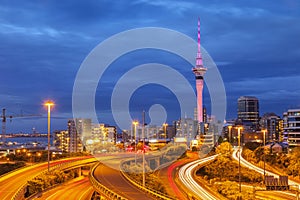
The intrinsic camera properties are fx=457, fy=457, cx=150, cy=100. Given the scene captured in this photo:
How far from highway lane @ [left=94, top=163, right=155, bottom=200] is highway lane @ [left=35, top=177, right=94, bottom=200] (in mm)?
1580

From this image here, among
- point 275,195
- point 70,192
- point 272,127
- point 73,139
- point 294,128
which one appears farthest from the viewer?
point 272,127

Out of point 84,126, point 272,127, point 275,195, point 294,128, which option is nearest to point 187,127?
point 272,127

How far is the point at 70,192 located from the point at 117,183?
4.60 m

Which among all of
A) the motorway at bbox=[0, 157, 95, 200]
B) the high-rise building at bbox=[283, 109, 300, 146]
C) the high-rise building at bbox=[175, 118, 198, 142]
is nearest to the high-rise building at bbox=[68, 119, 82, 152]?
Result: the high-rise building at bbox=[175, 118, 198, 142]

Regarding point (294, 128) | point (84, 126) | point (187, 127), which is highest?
point (294, 128)

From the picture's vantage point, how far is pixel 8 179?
4212cm

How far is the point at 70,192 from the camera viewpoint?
129 feet

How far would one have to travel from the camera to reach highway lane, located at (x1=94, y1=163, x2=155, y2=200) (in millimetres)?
30178

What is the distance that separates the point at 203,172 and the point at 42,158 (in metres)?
24.7

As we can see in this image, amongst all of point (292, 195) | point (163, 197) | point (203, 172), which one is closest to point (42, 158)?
point (203, 172)

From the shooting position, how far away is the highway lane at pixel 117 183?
30.2 meters

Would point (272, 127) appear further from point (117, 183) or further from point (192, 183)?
point (117, 183)

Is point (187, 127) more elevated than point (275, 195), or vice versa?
point (187, 127)

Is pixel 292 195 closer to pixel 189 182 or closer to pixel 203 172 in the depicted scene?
pixel 189 182
